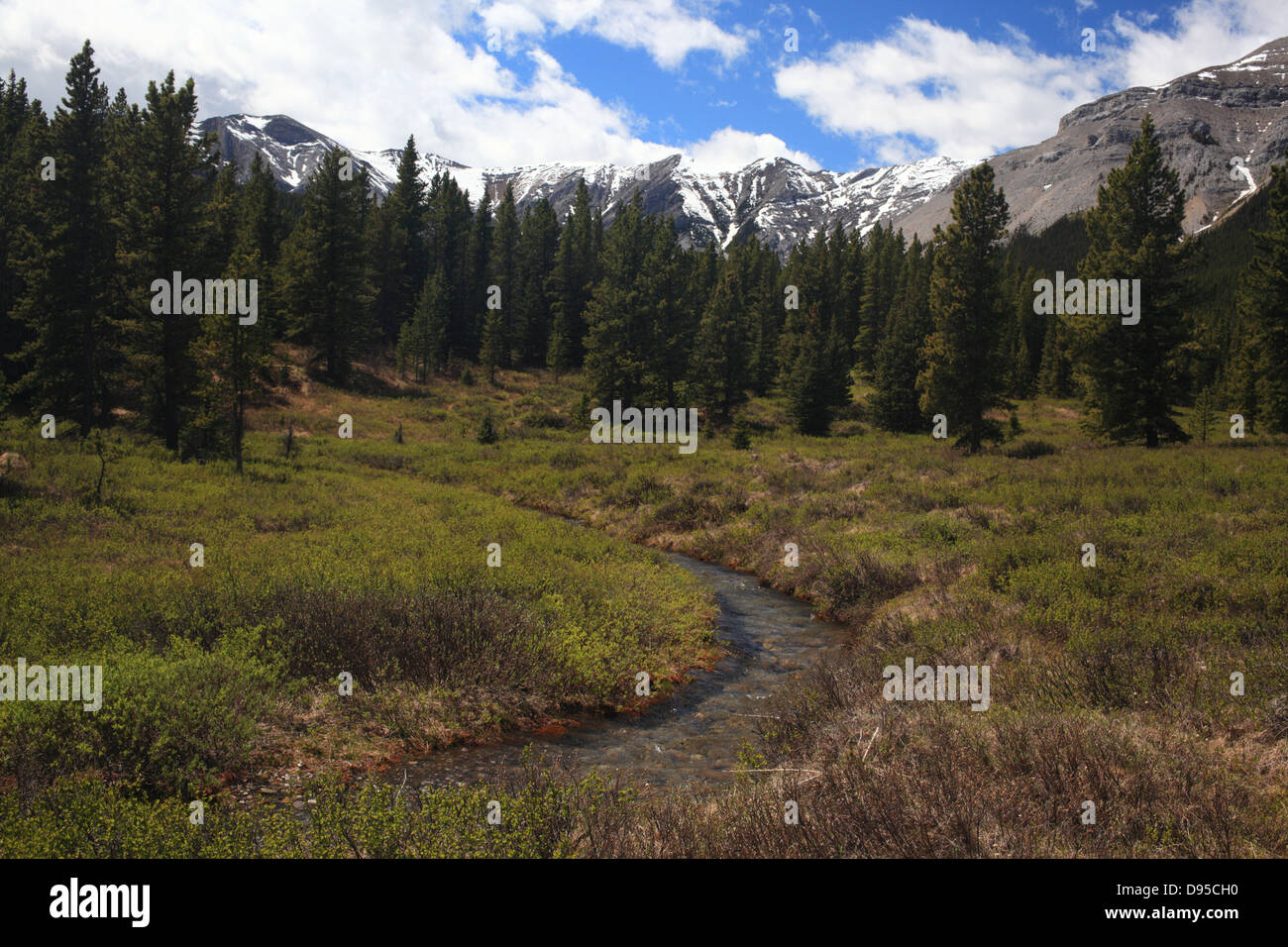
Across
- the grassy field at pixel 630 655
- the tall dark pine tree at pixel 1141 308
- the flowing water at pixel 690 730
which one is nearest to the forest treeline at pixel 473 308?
the tall dark pine tree at pixel 1141 308

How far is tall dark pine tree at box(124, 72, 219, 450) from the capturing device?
29.0 meters

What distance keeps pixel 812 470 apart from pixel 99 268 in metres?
34.5

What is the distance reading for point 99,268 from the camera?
31031 mm

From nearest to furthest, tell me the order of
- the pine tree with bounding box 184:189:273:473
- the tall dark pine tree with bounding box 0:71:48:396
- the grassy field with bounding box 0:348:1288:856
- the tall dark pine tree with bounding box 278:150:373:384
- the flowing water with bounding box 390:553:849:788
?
the grassy field with bounding box 0:348:1288:856 → the flowing water with bounding box 390:553:849:788 → the pine tree with bounding box 184:189:273:473 → the tall dark pine tree with bounding box 0:71:48:396 → the tall dark pine tree with bounding box 278:150:373:384

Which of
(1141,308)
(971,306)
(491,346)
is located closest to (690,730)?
(971,306)

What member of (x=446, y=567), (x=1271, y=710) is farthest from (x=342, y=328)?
(x=1271, y=710)

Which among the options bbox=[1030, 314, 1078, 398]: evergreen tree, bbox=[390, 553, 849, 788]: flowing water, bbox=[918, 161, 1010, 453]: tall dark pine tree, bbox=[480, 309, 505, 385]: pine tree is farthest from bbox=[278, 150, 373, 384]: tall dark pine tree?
bbox=[1030, 314, 1078, 398]: evergreen tree

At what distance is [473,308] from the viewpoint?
7638 cm

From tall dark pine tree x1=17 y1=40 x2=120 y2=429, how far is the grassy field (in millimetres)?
9999

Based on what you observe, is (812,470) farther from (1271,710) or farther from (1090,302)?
(1271,710)

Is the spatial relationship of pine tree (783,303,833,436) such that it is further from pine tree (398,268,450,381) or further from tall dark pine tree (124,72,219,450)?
tall dark pine tree (124,72,219,450)

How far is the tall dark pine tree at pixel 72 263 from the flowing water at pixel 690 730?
31.9 meters

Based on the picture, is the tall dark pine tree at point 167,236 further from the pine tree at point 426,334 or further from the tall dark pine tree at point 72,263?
the pine tree at point 426,334

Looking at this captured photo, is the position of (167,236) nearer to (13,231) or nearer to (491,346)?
(13,231)
